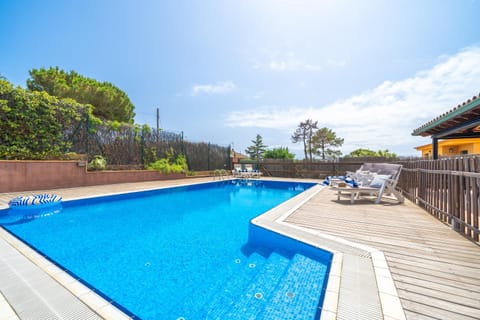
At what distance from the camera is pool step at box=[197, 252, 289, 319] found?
1754 mm

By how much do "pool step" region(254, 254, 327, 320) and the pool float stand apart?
6.05 m

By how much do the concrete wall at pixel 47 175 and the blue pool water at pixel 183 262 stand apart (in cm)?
315

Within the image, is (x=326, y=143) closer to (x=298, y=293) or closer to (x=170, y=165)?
(x=170, y=165)

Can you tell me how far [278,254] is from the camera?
2.75 meters

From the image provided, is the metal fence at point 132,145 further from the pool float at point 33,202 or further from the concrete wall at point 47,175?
the pool float at point 33,202

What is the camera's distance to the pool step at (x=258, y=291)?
1.72m

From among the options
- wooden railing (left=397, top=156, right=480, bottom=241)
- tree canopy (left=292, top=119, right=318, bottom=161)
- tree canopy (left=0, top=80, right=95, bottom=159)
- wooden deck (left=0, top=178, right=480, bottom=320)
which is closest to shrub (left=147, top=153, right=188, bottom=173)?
tree canopy (left=0, top=80, right=95, bottom=159)

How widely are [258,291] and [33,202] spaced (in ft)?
19.6

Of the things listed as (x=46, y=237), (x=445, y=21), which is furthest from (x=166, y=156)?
(x=445, y=21)

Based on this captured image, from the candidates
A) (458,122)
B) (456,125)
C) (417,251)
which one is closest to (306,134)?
(456,125)

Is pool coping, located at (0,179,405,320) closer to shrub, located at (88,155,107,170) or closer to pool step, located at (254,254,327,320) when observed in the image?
pool step, located at (254,254,327,320)

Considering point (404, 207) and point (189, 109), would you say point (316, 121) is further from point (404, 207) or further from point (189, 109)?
point (404, 207)

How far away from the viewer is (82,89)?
12.3m

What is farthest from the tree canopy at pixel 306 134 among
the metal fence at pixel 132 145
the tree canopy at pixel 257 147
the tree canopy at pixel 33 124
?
the tree canopy at pixel 33 124
